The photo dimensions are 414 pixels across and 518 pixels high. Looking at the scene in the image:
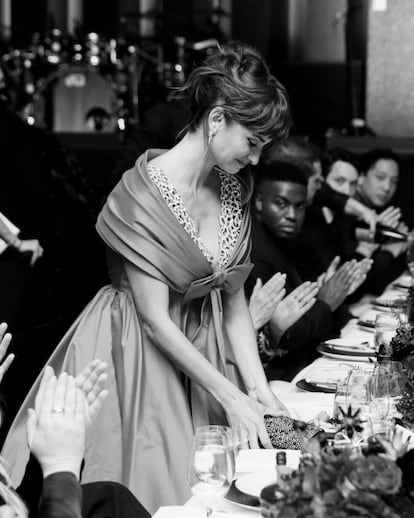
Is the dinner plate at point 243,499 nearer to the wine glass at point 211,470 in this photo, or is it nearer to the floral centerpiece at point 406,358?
the wine glass at point 211,470

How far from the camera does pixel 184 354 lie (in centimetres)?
250

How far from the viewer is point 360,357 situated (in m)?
3.11

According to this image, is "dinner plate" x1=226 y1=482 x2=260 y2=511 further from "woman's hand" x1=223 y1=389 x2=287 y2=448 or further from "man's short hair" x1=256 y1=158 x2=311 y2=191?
"man's short hair" x1=256 y1=158 x2=311 y2=191

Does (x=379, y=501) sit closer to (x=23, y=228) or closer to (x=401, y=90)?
(x=23, y=228)

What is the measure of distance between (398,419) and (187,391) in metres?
0.62

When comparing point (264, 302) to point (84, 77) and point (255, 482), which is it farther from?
point (84, 77)

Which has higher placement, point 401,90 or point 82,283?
point 401,90

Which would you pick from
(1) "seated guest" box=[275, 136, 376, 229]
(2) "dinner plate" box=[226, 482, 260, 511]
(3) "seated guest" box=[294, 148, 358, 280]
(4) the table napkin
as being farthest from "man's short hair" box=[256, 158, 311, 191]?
(2) "dinner plate" box=[226, 482, 260, 511]

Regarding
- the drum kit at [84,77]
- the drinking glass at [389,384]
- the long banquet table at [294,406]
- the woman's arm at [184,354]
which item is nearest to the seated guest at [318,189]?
the long banquet table at [294,406]

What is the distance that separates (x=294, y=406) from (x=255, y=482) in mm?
739

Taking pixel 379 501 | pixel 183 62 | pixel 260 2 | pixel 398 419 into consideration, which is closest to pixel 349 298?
pixel 398 419

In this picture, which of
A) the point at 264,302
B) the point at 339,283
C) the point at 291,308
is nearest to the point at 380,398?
the point at 264,302

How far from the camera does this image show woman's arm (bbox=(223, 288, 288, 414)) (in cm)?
267

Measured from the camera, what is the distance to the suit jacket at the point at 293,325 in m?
3.68
